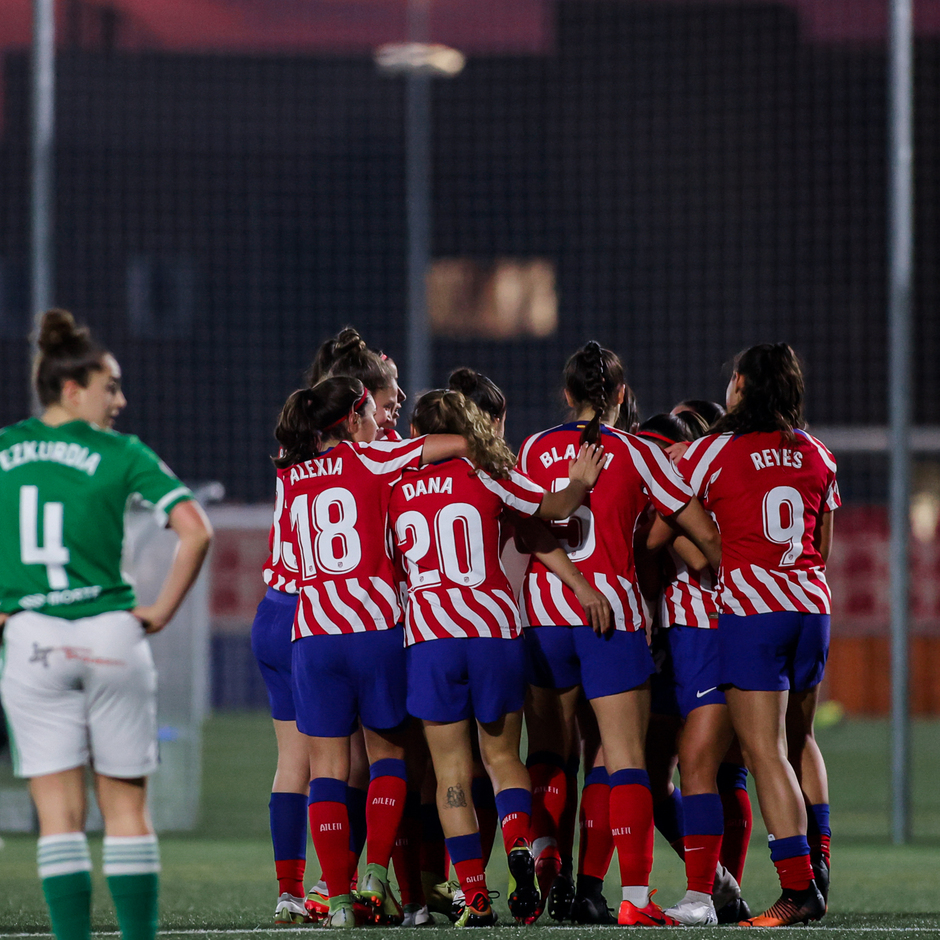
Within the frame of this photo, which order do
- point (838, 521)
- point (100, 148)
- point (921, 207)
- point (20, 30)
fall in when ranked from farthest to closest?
point (100, 148), point (921, 207), point (838, 521), point (20, 30)

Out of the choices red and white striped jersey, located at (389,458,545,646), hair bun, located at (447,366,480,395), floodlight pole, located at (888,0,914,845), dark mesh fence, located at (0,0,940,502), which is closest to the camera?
red and white striped jersey, located at (389,458,545,646)

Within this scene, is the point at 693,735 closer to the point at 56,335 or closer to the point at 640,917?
the point at 640,917

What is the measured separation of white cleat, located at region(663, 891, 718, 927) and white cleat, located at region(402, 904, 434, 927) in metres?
0.81

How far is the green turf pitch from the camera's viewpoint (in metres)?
5.35

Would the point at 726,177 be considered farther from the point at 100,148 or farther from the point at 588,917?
the point at 588,917

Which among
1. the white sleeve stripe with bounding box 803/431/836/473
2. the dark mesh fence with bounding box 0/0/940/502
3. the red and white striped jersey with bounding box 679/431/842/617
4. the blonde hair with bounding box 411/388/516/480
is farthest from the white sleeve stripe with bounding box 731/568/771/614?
the dark mesh fence with bounding box 0/0/940/502

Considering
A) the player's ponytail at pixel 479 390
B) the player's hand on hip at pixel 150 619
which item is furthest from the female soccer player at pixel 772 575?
the player's hand on hip at pixel 150 619

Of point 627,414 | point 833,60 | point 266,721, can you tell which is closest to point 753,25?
point 833,60

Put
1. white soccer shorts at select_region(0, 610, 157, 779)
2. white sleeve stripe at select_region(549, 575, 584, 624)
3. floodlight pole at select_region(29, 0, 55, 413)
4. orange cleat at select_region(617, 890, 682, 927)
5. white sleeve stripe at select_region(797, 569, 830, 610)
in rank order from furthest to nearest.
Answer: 1. floodlight pole at select_region(29, 0, 55, 413)
2. white sleeve stripe at select_region(797, 569, 830, 610)
3. white sleeve stripe at select_region(549, 575, 584, 624)
4. orange cleat at select_region(617, 890, 682, 927)
5. white soccer shorts at select_region(0, 610, 157, 779)

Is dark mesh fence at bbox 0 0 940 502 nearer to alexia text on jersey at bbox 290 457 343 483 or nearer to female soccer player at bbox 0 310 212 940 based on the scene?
alexia text on jersey at bbox 290 457 343 483

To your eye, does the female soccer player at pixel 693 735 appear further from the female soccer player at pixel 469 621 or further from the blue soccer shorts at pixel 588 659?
the female soccer player at pixel 469 621

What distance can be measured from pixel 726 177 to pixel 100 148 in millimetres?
11463

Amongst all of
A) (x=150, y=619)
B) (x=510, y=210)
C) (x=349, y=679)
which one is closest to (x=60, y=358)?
(x=150, y=619)

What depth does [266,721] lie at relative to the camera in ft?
60.1
